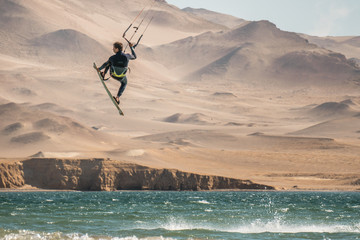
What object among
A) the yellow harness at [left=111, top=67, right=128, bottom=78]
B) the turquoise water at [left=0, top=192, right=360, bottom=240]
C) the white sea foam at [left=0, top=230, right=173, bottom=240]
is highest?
the yellow harness at [left=111, top=67, right=128, bottom=78]

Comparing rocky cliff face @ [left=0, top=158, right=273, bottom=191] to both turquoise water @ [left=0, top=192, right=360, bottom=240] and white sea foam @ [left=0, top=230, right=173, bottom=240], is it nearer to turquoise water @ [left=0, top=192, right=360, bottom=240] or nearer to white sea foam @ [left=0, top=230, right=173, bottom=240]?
turquoise water @ [left=0, top=192, right=360, bottom=240]

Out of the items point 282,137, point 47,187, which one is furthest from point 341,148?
point 47,187

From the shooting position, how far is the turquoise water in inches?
1278

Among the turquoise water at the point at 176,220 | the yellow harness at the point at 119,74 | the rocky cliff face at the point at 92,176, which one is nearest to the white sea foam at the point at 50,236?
the turquoise water at the point at 176,220

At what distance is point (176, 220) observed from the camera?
39.5 meters

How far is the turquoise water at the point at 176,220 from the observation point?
107 feet

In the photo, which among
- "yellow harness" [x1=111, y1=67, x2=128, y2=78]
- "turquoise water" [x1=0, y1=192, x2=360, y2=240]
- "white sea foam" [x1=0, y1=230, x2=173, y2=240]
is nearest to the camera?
"yellow harness" [x1=111, y1=67, x2=128, y2=78]

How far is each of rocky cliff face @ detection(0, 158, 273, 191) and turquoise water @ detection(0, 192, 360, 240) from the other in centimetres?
1925

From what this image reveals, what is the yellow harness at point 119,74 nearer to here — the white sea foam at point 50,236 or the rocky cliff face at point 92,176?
the white sea foam at point 50,236

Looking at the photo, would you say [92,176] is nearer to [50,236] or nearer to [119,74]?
[50,236]

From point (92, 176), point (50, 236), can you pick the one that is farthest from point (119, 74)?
point (92, 176)

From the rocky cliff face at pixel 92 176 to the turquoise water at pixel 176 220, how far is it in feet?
63.1

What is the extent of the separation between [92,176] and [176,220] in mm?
36207

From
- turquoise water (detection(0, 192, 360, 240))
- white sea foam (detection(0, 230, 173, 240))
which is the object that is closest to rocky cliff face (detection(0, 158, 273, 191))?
turquoise water (detection(0, 192, 360, 240))
